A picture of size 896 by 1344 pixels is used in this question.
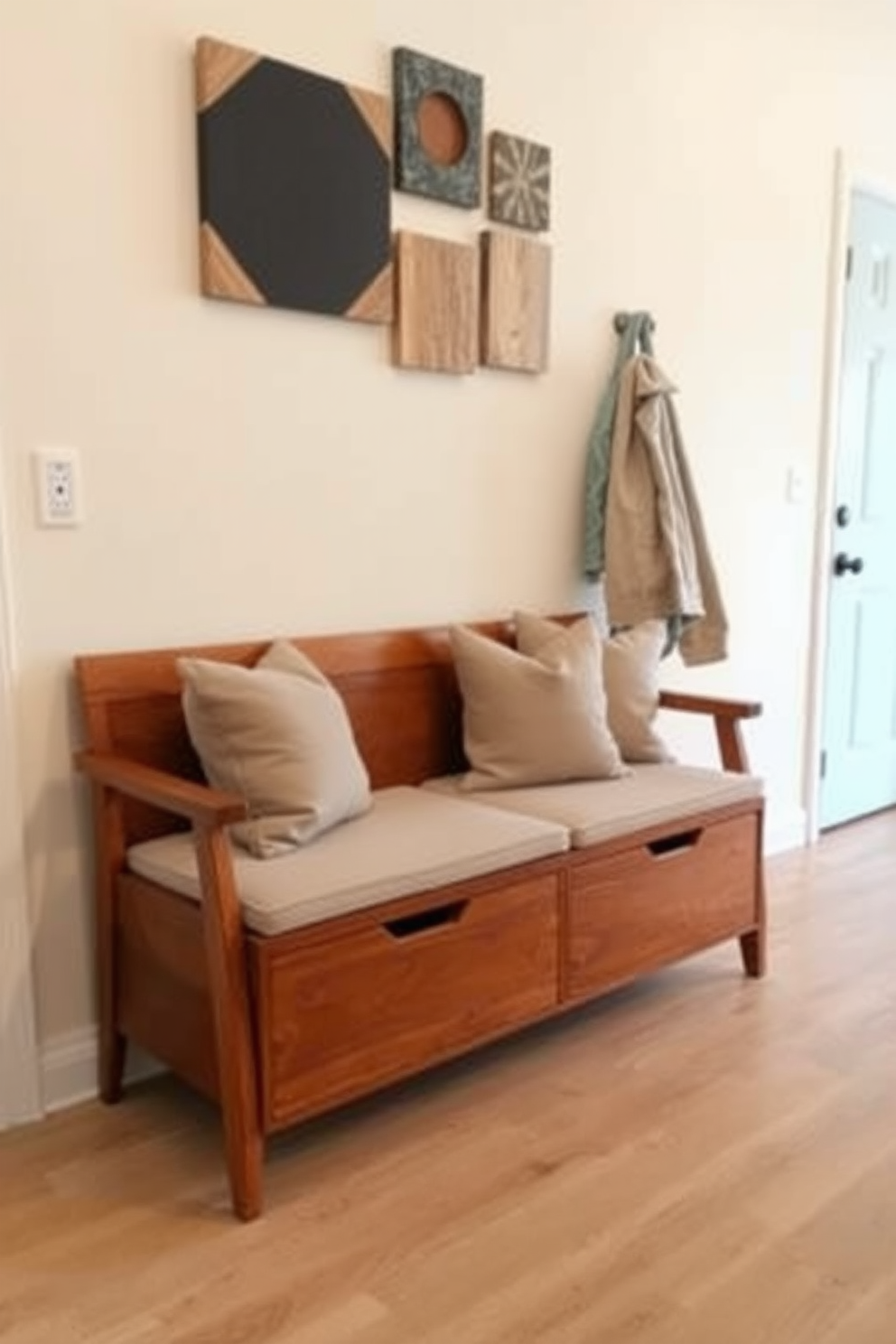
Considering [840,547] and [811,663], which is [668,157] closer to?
[840,547]

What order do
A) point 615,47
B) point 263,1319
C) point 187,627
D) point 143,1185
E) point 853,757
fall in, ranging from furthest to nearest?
point 853,757, point 615,47, point 187,627, point 143,1185, point 263,1319

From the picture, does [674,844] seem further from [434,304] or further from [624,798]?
[434,304]

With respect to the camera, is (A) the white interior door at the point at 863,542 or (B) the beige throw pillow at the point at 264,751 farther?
(A) the white interior door at the point at 863,542

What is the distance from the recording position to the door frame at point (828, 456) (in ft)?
11.1

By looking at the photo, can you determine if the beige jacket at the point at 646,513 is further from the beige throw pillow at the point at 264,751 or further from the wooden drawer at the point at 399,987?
the beige throw pillow at the point at 264,751

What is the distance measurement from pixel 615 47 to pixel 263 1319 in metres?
2.80

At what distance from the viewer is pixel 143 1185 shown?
1.79 meters

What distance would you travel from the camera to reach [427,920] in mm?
1930

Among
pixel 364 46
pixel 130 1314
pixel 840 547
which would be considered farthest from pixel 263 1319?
pixel 840 547

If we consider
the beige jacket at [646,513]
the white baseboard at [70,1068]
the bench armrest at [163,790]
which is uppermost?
the beige jacket at [646,513]

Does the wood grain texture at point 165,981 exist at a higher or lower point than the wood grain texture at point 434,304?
lower

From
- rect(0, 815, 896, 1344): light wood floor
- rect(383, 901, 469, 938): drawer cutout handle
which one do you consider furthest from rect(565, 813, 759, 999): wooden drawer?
rect(383, 901, 469, 938): drawer cutout handle

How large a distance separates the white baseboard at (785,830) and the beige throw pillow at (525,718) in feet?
4.48

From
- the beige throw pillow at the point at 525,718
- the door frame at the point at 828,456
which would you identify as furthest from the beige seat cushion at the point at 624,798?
the door frame at the point at 828,456
